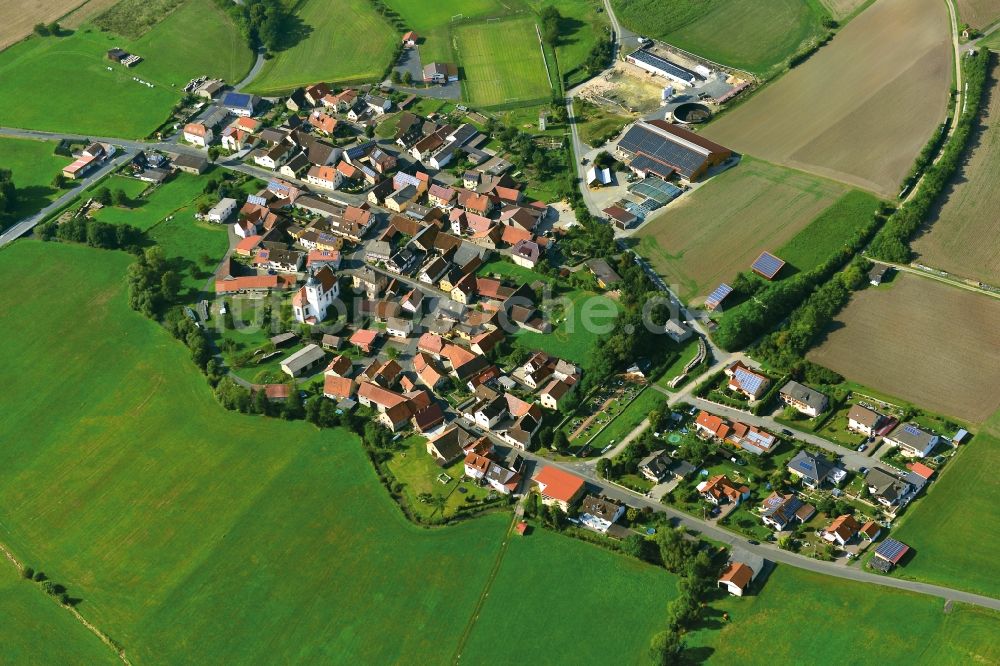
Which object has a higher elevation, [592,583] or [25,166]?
[25,166]

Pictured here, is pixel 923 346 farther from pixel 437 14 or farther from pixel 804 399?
pixel 437 14

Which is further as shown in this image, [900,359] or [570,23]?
[570,23]

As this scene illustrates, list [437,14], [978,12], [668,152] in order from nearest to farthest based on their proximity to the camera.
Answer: [668,152] < [978,12] < [437,14]

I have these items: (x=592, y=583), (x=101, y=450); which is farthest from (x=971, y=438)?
(x=101, y=450)

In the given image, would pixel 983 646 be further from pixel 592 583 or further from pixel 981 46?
pixel 981 46

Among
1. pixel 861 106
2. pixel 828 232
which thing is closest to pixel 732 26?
pixel 861 106

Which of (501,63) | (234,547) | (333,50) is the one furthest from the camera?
(333,50)

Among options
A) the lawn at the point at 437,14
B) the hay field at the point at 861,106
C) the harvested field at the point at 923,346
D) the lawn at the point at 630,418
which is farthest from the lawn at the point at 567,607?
the lawn at the point at 437,14
